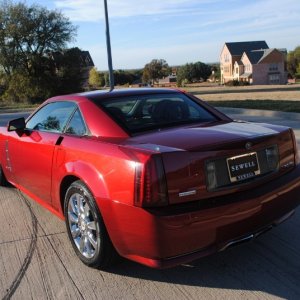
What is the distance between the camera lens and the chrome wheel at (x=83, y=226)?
3.84 metres

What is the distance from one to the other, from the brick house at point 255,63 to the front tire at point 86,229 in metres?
97.6

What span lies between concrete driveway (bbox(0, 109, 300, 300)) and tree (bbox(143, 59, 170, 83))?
91991 millimetres

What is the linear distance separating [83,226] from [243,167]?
1.44 metres

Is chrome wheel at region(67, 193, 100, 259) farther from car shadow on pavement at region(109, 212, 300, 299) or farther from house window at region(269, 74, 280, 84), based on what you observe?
house window at region(269, 74, 280, 84)

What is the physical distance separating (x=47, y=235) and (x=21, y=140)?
1.19m

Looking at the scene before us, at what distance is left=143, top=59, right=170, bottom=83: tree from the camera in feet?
320

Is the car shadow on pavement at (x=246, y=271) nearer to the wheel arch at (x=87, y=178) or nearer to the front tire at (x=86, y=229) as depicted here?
the front tire at (x=86, y=229)

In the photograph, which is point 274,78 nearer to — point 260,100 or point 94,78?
point 94,78

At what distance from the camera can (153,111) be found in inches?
179

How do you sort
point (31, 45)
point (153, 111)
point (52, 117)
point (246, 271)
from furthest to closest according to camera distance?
point (31, 45), point (52, 117), point (153, 111), point (246, 271)

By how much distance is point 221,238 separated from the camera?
133 inches

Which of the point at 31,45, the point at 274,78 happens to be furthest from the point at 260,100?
the point at 274,78

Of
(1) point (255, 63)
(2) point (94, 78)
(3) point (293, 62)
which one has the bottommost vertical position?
(2) point (94, 78)

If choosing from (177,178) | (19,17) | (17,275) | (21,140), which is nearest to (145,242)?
(177,178)
